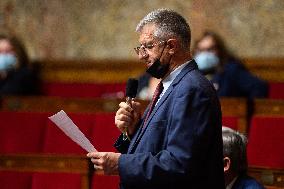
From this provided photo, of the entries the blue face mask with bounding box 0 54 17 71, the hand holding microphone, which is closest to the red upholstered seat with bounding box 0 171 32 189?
the hand holding microphone

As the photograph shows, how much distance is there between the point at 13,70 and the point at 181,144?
99 cm

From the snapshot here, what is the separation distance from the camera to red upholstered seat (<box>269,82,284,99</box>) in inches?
53.1

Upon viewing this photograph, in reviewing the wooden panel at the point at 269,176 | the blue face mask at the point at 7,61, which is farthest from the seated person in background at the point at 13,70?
the wooden panel at the point at 269,176

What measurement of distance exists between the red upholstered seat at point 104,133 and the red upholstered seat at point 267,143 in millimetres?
204

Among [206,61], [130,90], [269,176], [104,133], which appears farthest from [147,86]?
[130,90]

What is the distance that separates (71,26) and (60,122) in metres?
1.06

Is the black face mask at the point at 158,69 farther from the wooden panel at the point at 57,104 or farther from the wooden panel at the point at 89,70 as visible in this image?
the wooden panel at the point at 89,70

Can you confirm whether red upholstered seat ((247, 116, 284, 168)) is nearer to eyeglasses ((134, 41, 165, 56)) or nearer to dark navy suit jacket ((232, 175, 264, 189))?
dark navy suit jacket ((232, 175, 264, 189))

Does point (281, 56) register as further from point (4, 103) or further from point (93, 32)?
point (4, 103)

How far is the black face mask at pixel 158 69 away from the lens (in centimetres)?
57

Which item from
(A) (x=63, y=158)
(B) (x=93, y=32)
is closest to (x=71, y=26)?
(B) (x=93, y=32)

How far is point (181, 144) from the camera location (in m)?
0.53

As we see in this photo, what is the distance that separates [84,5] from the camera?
1.61 meters

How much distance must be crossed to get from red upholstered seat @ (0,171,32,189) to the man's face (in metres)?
0.37
